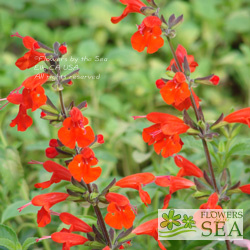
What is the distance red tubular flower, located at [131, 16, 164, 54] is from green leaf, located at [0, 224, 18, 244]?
0.66 metres

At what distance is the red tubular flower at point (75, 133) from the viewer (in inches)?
43.0

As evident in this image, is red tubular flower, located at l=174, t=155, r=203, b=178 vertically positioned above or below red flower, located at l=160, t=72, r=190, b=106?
below

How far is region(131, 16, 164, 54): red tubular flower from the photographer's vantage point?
120cm

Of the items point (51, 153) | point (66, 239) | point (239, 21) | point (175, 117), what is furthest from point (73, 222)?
point (239, 21)

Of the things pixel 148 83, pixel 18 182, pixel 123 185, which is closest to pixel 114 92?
pixel 148 83

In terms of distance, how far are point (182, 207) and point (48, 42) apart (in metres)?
2.16

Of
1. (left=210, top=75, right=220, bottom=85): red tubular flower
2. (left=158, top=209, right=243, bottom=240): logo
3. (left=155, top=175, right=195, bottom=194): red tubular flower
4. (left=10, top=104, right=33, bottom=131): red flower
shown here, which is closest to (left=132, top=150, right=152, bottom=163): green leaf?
(left=158, top=209, right=243, bottom=240): logo

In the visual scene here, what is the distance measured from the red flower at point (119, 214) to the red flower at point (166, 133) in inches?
7.0

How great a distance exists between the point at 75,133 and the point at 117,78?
191 centimetres

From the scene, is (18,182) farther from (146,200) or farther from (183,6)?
(183,6)

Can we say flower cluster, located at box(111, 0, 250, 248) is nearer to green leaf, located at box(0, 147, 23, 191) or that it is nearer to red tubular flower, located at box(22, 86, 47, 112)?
red tubular flower, located at box(22, 86, 47, 112)

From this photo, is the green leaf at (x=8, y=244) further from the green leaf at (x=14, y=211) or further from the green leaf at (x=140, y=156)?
the green leaf at (x=140, y=156)

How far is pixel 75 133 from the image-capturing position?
3.60ft

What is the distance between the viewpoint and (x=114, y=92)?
3307 millimetres
